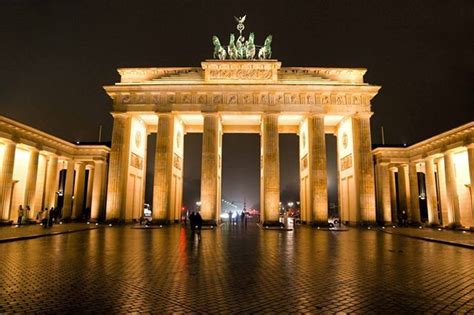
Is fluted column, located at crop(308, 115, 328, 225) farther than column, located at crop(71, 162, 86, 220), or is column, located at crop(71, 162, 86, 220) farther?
column, located at crop(71, 162, 86, 220)

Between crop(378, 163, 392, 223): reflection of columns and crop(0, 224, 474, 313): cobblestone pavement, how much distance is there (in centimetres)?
2640

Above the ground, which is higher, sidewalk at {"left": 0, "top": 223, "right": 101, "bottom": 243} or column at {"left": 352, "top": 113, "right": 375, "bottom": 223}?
column at {"left": 352, "top": 113, "right": 375, "bottom": 223}

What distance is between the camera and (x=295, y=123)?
144ft

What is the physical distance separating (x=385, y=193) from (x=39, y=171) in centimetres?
4362

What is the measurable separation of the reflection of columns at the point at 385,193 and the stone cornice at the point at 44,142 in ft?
121

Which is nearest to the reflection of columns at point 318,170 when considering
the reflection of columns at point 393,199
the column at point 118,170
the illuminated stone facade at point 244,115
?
the illuminated stone facade at point 244,115

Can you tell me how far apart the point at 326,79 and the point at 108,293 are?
36484mm

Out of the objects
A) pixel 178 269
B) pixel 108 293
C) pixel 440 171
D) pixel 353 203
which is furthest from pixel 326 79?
pixel 108 293

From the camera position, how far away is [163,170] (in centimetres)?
3659

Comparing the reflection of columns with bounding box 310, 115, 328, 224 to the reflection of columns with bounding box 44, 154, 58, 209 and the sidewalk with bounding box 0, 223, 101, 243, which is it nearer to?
the sidewalk with bounding box 0, 223, 101, 243

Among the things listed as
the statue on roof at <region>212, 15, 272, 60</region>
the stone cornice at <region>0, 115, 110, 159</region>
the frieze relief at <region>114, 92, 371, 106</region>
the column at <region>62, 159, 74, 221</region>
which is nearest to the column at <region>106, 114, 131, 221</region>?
the frieze relief at <region>114, 92, 371, 106</region>

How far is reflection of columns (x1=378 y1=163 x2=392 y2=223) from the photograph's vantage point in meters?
36.6

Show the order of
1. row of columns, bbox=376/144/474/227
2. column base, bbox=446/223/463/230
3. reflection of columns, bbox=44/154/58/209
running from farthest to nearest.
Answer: reflection of columns, bbox=44/154/58/209 → row of columns, bbox=376/144/474/227 → column base, bbox=446/223/463/230

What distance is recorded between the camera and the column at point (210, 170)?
35.2 metres
